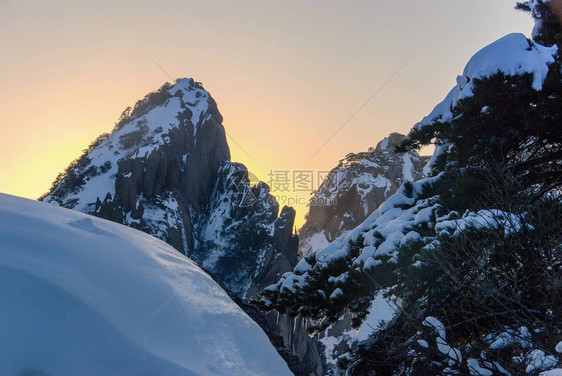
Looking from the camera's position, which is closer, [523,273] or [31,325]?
[31,325]

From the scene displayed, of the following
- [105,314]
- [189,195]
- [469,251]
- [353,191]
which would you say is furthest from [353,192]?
[105,314]

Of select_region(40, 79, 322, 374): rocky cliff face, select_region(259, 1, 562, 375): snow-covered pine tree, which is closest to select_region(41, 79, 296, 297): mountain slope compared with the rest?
select_region(40, 79, 322, 374): rocky cliff face

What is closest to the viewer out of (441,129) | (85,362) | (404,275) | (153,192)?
(85,362)

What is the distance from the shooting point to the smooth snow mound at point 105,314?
186 centimetres

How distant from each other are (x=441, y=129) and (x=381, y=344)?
13.3 feet

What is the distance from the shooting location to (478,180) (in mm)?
5613

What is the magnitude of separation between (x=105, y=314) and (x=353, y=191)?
66.2 meters

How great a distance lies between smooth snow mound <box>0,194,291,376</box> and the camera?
1858 millimetres

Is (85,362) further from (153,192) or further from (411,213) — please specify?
(153,192)

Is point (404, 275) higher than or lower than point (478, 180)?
lower

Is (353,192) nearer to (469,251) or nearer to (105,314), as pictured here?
(469,251)

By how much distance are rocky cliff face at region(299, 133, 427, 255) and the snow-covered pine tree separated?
2224 inches

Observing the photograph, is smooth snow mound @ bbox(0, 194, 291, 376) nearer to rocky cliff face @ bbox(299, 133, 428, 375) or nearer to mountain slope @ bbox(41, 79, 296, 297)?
mountain slope @ bbox(41, 79, 296, 297)

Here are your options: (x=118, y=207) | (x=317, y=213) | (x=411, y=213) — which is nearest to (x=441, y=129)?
(x=411, y=213)
